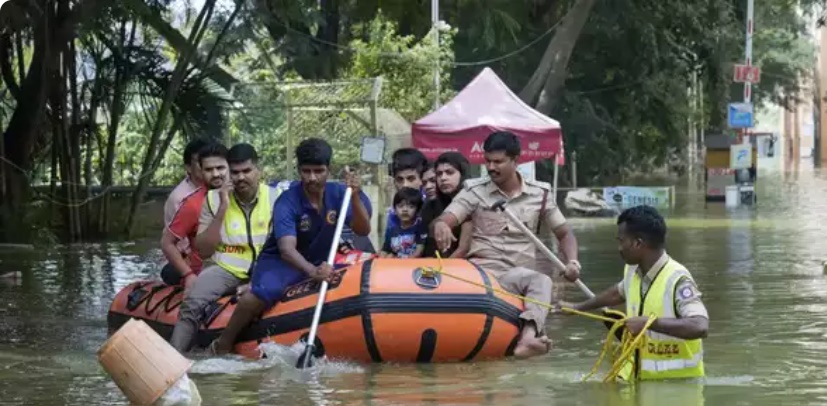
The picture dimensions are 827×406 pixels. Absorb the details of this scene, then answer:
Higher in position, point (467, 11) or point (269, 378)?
point (467, 11)

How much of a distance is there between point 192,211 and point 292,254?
52.6 inches

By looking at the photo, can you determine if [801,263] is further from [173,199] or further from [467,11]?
[467,11]

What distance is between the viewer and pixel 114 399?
368 inches

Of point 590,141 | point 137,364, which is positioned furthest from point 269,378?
point 590,141

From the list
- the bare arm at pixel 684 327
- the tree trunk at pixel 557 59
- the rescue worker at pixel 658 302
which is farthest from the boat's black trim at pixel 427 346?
the tree trunk at pixel 557 59

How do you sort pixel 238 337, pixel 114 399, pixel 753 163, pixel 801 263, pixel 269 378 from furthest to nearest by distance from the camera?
pixel 753 163
pixel 801 263
pixel 238 337
pixel 269 378
pixel 114 399

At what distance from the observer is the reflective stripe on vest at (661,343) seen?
774cm

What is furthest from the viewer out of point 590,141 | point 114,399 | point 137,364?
point 590,141

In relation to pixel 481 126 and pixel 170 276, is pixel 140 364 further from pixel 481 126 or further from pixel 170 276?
pixel 481 126

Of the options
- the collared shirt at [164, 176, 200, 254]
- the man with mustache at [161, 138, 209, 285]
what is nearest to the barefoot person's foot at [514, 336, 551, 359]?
the man with mustache at [161, 138, 209, 285]

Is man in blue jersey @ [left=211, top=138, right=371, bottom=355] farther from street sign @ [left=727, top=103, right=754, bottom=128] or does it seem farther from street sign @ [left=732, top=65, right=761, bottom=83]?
street sign @ [left=732, top=65, right=761, bottom=83]

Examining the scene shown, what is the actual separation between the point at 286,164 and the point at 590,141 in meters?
16.2

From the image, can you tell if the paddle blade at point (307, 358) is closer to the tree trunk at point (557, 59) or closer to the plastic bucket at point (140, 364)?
the plastic bucket at point (140, 364)

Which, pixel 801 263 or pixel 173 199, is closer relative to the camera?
pixel 173 199
